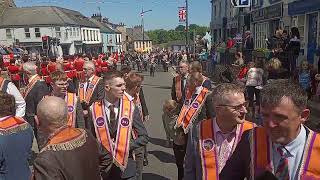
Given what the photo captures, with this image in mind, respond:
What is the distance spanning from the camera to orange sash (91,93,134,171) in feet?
13.6

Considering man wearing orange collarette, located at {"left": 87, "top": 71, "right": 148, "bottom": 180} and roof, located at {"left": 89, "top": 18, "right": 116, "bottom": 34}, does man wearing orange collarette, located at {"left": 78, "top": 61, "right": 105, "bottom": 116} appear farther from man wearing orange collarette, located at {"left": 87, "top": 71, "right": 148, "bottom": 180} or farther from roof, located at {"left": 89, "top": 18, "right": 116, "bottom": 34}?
roof, located at {"left": 89, "top": 18, "right": 116, "bottom": 34}

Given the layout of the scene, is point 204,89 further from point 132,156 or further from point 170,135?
point 132,156

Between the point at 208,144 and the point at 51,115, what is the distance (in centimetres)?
118

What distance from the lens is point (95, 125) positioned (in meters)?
4.12

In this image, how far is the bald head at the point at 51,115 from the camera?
2.94 metres

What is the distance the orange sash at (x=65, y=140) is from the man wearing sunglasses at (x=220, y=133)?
861 millimetres

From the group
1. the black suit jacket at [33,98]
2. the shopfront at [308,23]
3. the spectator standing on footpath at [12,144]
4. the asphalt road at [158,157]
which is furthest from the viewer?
the shopfront at [308,23]

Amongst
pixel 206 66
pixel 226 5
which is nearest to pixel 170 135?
pixel 206 66

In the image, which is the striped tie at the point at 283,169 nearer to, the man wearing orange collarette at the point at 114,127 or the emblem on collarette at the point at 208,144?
the emblem on collarette at the point at 208,144

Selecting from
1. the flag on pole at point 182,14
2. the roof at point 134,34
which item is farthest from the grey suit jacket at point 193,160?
the roof at point 134,34

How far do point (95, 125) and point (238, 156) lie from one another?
1932 mm

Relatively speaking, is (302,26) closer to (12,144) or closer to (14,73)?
(14,73)

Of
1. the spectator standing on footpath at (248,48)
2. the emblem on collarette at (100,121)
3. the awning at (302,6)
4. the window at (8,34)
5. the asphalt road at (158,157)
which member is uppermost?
the window at (8,34)

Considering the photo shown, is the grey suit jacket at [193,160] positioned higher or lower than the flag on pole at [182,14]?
lower
